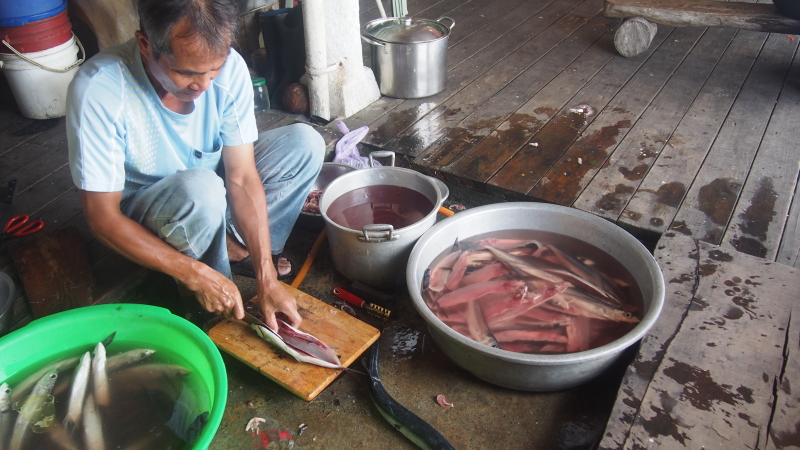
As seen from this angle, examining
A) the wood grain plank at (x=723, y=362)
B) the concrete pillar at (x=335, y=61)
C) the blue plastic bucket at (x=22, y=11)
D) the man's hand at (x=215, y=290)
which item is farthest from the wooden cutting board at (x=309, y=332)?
the blue plastic bucket at (x=22, y=11)

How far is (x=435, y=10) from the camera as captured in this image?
17.6 ft

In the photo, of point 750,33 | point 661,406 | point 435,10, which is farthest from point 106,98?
point 750,33

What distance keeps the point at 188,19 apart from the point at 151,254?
858 mm

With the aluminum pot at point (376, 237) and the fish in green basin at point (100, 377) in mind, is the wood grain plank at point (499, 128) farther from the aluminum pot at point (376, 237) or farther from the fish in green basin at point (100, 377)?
the fish in green basin at point (100, 377)

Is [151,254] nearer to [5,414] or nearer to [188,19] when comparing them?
[5,414]

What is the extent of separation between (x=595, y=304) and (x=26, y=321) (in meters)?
2.39

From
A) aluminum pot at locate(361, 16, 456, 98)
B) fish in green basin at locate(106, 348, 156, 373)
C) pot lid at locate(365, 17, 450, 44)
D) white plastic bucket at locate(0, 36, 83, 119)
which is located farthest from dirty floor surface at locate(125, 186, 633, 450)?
white plastic bucket at locate(0, 36, 83, 119)

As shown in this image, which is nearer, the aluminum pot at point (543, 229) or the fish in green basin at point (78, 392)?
the fish in green basin at point (78, 392)

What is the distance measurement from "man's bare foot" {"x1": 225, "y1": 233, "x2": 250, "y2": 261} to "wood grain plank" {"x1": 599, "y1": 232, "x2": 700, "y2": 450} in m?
1.81

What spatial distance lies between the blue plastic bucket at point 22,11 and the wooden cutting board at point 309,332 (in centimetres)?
258

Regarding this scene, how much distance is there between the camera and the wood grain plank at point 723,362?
1.78m

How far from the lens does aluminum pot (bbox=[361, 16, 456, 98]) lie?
3797mm

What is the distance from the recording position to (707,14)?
14.0ft

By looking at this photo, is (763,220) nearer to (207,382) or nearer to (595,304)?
(595,304)
